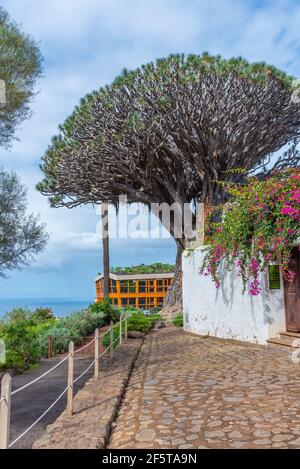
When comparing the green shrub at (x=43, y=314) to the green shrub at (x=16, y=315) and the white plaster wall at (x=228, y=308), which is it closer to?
the green shrub at (x=16, y=315)

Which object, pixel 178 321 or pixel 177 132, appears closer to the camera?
pixel 177 132

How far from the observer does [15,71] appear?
456 inches

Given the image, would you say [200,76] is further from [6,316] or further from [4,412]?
[4,412]

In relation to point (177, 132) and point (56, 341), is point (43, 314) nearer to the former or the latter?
point (56, 341)

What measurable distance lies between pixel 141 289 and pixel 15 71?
14896 mm

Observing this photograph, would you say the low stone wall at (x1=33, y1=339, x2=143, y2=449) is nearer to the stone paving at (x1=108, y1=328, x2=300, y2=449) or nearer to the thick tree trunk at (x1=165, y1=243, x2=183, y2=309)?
the stone paving at (x1=108, y1=328, x2=300, y2=449)

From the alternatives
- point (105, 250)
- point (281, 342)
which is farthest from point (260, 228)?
point (105, 250)

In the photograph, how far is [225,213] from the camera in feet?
33.7

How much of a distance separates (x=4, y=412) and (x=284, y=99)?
1597 cm

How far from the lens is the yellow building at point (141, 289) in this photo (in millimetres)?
23062

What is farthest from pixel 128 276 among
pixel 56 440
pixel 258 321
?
pixel 56 440

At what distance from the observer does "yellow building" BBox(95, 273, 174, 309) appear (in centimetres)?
2306

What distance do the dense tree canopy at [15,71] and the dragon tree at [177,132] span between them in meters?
3.89

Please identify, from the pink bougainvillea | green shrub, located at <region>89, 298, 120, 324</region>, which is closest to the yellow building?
green shrub, located at <region>89, 298, 120, 324</region>
